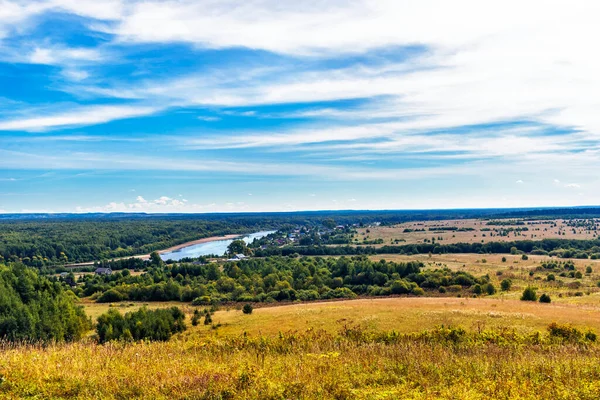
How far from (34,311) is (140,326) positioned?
458 inches

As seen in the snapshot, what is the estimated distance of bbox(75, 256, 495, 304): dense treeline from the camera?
254 ft

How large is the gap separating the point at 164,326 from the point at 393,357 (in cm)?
3661

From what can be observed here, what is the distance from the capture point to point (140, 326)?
4309 centimetres

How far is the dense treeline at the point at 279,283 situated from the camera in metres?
77.3

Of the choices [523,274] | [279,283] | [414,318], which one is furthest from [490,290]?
[279,283]

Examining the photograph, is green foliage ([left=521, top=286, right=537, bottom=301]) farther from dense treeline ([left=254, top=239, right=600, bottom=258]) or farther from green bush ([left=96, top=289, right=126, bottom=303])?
dense treeline ([left=254, top=239, right=600, bottom=258])

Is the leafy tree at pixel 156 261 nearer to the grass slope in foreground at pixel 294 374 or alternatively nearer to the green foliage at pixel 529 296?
the green foliage at pixel 529 296

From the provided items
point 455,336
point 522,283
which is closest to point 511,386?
point 455,336

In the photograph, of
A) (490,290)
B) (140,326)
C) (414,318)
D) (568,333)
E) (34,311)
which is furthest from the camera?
(490,290)

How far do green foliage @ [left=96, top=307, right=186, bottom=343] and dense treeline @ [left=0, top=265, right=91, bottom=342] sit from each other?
10.9ft

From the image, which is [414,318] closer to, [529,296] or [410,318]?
[410,318]

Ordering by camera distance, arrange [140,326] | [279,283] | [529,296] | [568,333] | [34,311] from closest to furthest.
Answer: [568,333]
[140,326]
[34,311]
[529,296]
[279,283]

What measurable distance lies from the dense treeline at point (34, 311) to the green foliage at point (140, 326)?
3.32 m

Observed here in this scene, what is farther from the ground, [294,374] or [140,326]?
[294,374]
